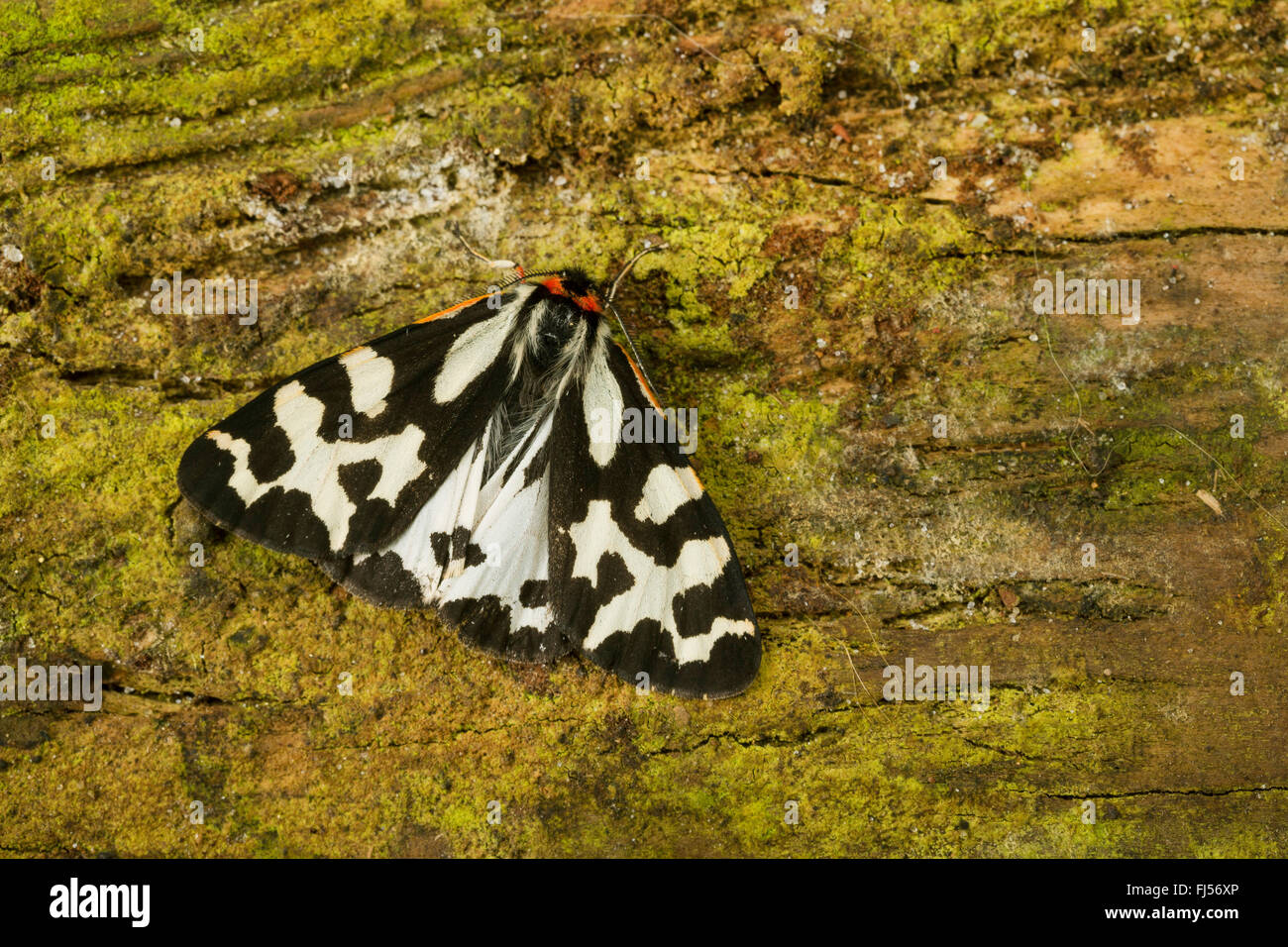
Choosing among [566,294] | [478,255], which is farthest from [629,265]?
[478,255]

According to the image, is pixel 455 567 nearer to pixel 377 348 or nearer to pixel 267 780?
pixel 377 348

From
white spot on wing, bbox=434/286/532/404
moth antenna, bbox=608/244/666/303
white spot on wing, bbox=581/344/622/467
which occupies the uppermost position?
moth antenna, bbox=608/244/666/303

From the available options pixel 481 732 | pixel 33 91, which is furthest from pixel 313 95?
pixel 481 732

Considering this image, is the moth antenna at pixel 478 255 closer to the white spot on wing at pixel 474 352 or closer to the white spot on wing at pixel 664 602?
the white spot on wing at pixel 474 352

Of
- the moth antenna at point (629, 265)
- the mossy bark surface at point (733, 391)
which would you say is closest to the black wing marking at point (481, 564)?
the mossy bark surface at point (733, 391)

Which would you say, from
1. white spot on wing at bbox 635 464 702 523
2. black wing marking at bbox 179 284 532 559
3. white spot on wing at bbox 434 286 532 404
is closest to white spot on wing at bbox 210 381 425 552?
black wing marking at bbox 179 284 532 559

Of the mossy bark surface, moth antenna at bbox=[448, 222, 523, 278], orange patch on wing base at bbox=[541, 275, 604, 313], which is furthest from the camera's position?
moth antenna at bbox=[448, 222, 523, 278]

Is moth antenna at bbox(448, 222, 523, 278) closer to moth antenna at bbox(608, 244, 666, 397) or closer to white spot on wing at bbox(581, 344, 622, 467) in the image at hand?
moth antenna at bbox(608, 244, 666, 397)
